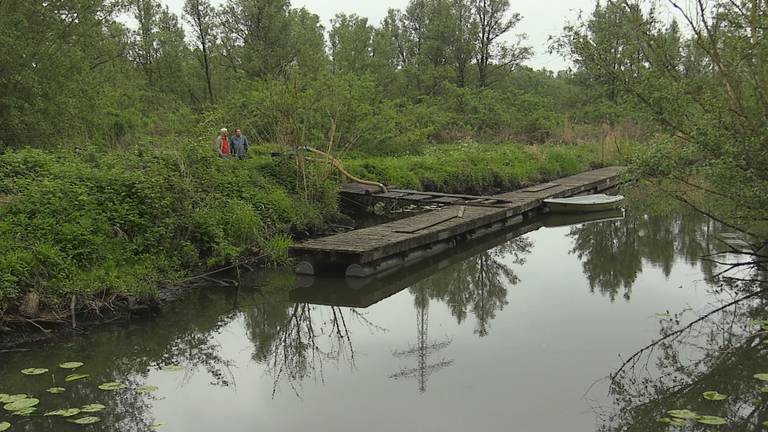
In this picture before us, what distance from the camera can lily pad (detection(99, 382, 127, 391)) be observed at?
6.54 m

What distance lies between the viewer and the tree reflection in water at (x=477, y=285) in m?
9.50

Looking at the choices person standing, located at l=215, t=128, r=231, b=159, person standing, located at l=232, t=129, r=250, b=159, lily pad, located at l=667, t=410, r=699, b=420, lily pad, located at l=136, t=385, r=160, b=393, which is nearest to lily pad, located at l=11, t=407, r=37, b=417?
lily pad, located at l=136, t=385, r=160, b=393

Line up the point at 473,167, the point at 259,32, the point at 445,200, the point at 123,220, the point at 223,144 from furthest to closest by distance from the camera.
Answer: the point at 259,32 < the point at 473,167 < the point at 445,200 < the point at 223,144 < the point at 123,220

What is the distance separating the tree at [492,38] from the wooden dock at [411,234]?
83.0ft

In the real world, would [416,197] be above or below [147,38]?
below

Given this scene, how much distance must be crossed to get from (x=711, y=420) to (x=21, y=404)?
5908 mm

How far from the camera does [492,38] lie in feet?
141

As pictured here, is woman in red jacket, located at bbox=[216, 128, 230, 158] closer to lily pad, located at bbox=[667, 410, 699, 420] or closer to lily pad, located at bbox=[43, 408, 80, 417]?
lily pad, located at bbox=[43, 408, 80, 417]

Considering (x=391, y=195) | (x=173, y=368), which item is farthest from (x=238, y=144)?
(x=173, y=368)

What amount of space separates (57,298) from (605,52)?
7083 millimetres

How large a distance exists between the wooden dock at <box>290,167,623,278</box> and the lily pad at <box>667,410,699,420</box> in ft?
13.5

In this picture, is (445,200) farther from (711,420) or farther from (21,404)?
(21,404)

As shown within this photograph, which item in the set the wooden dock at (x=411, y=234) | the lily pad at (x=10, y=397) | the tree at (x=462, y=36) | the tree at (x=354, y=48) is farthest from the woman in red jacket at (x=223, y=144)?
the tree at (x=462, y=36)

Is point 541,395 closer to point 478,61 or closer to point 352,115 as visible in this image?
point 352,115
